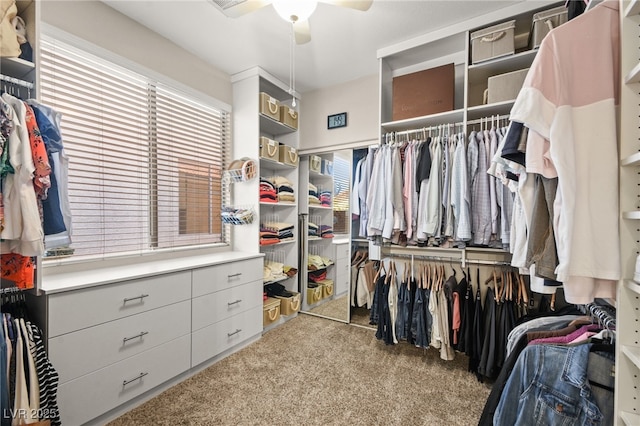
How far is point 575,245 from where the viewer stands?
85 centimetres

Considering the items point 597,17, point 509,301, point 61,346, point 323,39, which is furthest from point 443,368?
point 323,39

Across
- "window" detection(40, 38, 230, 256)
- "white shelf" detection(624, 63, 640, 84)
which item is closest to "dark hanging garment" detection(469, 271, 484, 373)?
"white shelf" detection(624, 63, 640, 84)

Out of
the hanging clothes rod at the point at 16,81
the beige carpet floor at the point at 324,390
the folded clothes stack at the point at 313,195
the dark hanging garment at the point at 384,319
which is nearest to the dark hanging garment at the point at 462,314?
the beige carpet floor at the point at 324,390

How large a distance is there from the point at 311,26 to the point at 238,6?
72 centimetres

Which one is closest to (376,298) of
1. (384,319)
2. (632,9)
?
(384,319)

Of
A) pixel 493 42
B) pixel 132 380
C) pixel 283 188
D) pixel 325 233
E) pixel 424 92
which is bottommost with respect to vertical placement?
pixel 132 380

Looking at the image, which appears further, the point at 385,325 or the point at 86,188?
the point at 385,325

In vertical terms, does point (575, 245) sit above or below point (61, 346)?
above

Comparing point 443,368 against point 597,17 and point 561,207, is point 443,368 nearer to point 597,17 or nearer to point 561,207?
point 561,207

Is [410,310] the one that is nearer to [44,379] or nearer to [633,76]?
[633,76]

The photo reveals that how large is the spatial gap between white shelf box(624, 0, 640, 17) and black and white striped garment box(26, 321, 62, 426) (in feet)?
8.16

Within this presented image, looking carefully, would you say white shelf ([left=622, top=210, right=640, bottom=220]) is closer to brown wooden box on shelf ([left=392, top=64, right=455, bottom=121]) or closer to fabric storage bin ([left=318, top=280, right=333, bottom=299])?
brown wooden box on shelf ([left=392, top=64, right=455, bottom=121])

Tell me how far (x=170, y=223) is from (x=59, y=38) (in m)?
1.42

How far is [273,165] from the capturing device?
10.6 feet
